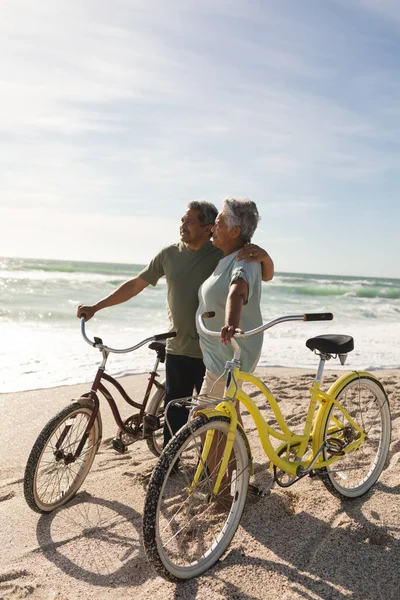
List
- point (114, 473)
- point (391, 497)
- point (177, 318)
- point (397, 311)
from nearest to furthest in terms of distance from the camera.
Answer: point (391, 497)
point (177, 318)
point (114, 473)
point (397, 311)

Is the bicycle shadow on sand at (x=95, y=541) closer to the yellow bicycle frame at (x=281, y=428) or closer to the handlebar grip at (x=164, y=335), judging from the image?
the yellow bicycle frame at (x=281, y=428)

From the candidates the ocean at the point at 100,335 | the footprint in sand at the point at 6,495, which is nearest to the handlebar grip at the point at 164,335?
the footprint in sand at the point at 6,495

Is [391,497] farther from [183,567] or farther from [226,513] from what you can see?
[183,567]

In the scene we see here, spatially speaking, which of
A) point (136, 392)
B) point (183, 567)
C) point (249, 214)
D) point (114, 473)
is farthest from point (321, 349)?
point (136, 392)

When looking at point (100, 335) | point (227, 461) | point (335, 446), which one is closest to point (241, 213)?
point (227, 461)

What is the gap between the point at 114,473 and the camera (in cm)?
428

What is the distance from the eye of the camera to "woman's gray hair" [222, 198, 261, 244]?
3.16m

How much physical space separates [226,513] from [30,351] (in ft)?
24.6

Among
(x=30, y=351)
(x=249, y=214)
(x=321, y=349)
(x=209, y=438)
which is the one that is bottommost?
(x=30, y=351)

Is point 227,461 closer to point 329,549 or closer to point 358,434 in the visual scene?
point 329,549

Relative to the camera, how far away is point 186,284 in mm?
3953

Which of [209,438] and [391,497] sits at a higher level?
[209,438]

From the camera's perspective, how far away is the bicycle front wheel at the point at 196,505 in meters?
2.51

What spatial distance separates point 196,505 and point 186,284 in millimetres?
1491
